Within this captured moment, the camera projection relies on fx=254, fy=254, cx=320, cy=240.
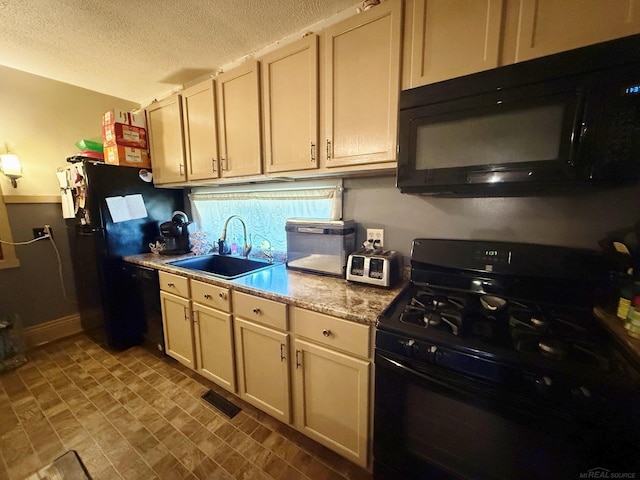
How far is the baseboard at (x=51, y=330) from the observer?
2.33 meters

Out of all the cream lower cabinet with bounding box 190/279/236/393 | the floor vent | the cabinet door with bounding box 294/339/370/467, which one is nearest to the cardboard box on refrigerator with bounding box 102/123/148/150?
the cream lower cabinet with bounding box 190/279/236/393

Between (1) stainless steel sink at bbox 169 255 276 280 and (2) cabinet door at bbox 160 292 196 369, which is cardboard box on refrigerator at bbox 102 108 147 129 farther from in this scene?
(2) cabinet door at bbox 160 292 196 369

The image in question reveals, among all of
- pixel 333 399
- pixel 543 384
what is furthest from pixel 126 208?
pixel 543 384

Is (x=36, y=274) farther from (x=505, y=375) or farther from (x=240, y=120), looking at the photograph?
(x=505, y=375)

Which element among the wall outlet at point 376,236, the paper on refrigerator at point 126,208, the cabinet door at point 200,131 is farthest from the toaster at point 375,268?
the paper on refrigerator at point 126,208

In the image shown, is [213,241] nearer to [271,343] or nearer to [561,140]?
[271,343]

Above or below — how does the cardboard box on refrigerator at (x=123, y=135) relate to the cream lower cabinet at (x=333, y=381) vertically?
above

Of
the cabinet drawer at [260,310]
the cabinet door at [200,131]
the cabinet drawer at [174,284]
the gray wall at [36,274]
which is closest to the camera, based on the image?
the cabinet drawer at [260,310]

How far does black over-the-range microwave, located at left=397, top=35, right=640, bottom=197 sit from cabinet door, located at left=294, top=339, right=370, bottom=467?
34.4 inches

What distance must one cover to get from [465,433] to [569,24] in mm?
1466

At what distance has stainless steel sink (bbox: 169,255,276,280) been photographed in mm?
2029

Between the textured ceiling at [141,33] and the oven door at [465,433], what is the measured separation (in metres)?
1.98

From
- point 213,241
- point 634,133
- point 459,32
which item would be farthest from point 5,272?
point 634,133

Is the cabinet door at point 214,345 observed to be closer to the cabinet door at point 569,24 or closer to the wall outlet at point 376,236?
the wall outlet at point 376,236
